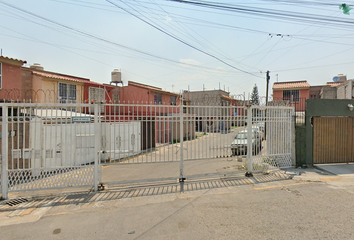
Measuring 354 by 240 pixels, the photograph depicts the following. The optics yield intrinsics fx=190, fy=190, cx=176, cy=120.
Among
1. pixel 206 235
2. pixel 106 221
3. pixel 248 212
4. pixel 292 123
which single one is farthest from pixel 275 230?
pixel 292 123

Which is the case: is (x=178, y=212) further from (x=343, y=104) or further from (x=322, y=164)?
(x=343, y=104)

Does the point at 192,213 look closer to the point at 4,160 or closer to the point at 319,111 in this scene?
the point at 4,160

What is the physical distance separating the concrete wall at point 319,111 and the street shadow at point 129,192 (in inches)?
78.8

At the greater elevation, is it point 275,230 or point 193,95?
point 193,95

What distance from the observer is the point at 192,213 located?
3.99 meters

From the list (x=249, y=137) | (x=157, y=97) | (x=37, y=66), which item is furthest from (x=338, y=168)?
(x=37, y=66)

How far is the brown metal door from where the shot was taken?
25.5ft

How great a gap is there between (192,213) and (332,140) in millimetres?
7336

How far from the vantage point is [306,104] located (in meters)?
7.61

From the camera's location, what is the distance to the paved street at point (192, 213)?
10.9 feet

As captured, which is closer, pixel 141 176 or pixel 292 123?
pixel 141 176

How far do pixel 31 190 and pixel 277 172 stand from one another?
7594 millimetres

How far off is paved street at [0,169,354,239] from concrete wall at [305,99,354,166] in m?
2.11

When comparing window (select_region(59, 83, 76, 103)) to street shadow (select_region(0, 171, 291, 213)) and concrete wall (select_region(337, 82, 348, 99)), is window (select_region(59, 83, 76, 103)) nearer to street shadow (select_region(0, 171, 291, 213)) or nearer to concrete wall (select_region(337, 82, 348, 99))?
street shadow (select_region(0, 171, 291, 213))
